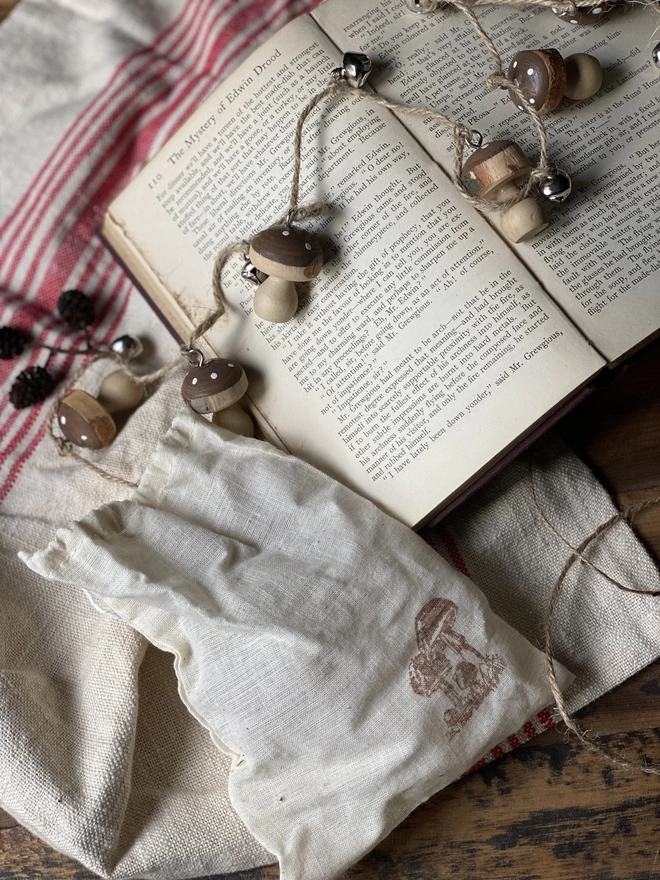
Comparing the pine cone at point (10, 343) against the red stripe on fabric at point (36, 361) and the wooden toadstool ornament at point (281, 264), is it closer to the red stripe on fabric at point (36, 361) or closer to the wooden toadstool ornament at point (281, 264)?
the red stripe on fabric at point (36, 361)

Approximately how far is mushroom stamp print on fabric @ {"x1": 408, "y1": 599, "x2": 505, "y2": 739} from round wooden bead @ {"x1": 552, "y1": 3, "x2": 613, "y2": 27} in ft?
2.32

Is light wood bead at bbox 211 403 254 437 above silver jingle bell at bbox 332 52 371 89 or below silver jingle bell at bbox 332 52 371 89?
below

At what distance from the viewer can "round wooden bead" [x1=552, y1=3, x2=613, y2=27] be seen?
94 cm

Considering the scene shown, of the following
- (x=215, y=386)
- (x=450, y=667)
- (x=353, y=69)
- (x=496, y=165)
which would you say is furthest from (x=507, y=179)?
(x=450, y=667)

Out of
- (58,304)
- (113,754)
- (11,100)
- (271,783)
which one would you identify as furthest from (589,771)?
(11,100)

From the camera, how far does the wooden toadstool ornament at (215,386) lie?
37.3 inches

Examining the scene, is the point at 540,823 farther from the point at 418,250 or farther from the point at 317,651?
the point at 418,250

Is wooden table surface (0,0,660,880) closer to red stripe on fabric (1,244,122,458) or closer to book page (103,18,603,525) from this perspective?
book page (103,18,603,525)

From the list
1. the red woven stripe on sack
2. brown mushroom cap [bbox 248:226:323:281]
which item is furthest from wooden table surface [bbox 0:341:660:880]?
the red woven stripe on sack

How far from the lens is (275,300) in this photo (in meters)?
0.94

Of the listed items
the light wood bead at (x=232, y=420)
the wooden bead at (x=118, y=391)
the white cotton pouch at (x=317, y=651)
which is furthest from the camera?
the wooden bead at (x=118, y=391)

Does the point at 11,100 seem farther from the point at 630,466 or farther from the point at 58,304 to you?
the point at 630,466

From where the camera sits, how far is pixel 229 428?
0.99 m

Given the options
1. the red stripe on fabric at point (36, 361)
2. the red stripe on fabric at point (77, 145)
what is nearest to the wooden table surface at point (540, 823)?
the red stripe on fabric at point (36, 361)
